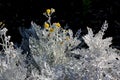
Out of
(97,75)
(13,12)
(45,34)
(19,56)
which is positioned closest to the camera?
(97,75)

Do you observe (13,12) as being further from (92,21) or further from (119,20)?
(119,20)

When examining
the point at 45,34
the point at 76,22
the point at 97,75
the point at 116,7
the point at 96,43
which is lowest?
the point at 97,75

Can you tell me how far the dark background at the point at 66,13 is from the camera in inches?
207

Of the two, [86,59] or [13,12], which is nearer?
[86,59]

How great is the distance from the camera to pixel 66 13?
5.61m

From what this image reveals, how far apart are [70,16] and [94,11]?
0.39m

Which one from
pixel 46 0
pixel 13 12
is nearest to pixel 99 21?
pixel 46 0

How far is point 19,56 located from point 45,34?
1.16ft

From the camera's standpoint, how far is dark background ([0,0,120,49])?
5270 mm

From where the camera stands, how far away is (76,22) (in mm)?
5359

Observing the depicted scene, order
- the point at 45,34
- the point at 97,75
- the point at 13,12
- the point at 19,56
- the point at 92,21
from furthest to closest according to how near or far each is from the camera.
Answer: the point at 13,12, the point at 92,21, the point at 45,34, the point at 19,56, the point at 97,75

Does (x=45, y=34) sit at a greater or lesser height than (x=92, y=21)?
lesser

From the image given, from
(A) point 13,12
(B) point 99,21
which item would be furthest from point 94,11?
(A) point 13,12

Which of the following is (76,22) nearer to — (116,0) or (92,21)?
(92,21)
